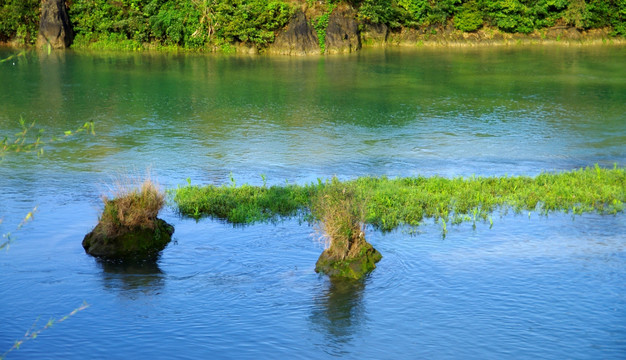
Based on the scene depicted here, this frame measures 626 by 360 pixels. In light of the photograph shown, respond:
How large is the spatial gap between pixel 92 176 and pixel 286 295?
9.12m

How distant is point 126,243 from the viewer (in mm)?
14445

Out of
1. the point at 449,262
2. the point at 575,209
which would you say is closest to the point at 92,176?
the point at 449,262

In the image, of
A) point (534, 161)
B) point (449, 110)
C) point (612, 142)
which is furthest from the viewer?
point (449, 110)

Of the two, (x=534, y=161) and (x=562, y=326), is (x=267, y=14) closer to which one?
(x=534, y=161)

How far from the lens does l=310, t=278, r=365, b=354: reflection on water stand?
11.4 metres

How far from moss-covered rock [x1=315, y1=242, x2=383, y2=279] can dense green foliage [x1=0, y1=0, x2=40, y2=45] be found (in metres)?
44.4

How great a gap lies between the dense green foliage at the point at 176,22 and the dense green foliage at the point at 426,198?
31.2 m

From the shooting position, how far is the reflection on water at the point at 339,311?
11397 mm

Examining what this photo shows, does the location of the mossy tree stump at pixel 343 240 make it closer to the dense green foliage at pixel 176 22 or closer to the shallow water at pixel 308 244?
the shallow water at pixel 308 244

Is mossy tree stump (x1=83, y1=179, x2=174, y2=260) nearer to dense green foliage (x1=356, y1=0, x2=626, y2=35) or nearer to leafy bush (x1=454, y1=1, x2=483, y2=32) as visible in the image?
dense green foliage (x1=356, y1=0, x2=626, y2=35)

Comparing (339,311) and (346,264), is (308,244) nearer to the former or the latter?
(346,264)

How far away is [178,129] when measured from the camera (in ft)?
87.3

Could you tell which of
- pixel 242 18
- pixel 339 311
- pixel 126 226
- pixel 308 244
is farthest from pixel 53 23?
pixel 339 311

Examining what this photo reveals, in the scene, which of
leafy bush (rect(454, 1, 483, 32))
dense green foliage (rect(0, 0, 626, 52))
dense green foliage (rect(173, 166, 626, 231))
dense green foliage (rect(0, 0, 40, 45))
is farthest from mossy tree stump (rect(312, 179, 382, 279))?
dense green foliage (rect(0, 0, 40, 45))
